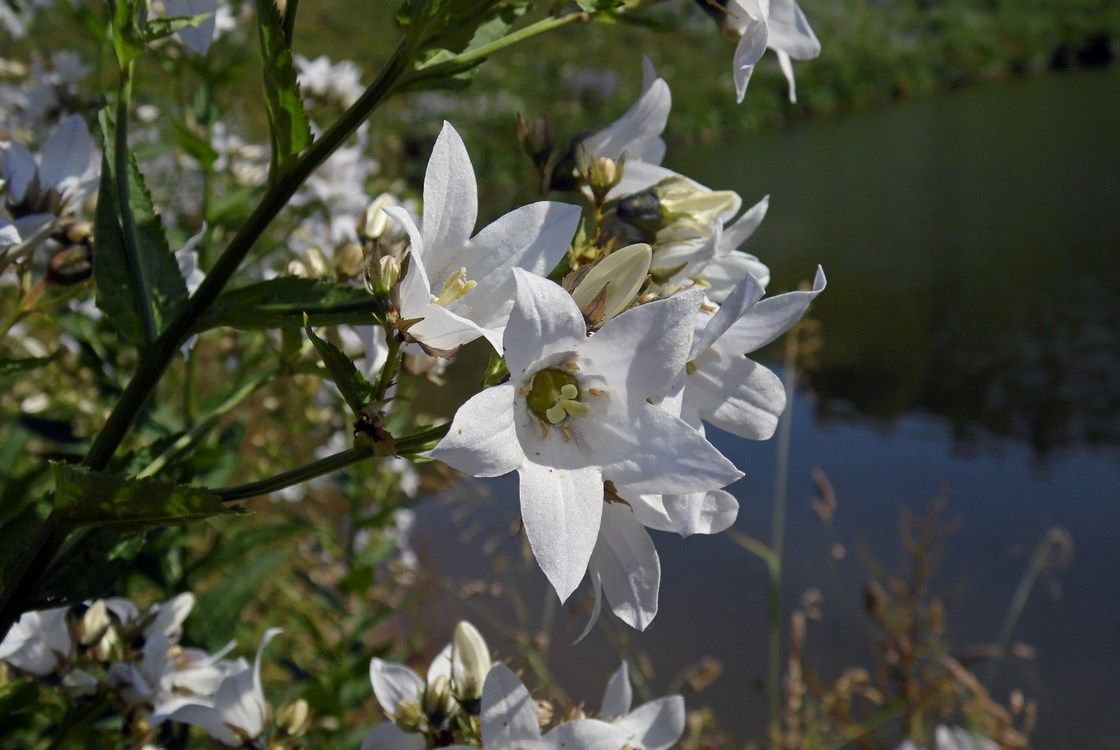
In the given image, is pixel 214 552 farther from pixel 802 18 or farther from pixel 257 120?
pixel 257 120

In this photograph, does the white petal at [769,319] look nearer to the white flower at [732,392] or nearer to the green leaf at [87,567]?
the white flower at [732,392]

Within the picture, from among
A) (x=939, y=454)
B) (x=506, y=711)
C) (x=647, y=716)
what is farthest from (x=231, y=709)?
(x=939, y=454)

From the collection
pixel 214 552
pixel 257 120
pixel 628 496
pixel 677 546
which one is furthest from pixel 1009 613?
pixel 257 120

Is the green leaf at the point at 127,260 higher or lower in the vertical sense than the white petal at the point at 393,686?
higher

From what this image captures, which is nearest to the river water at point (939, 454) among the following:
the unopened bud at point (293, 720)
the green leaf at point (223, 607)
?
the green leaf at point (223, 607)

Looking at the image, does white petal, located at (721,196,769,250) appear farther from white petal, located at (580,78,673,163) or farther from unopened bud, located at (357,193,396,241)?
unopened bud, located at (357,193,396,241)

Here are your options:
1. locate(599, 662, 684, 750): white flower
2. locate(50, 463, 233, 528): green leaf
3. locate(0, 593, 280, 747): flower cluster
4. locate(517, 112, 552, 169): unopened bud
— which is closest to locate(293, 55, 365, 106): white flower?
locate(517, 112, 552, 169): unopened bud
